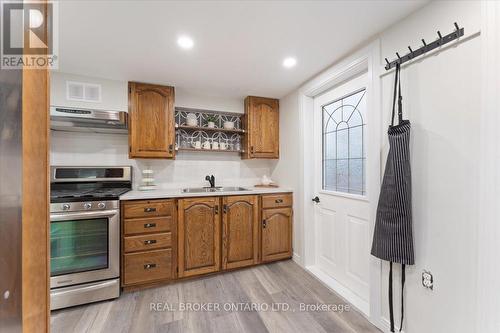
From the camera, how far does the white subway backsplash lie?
2344mm

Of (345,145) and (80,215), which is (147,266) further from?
(345,145)

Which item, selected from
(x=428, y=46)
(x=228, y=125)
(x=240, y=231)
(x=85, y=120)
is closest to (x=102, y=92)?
(x=85, y=120)

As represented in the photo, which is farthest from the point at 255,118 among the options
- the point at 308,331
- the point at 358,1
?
the point at 308,331

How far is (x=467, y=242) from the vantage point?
110 cm

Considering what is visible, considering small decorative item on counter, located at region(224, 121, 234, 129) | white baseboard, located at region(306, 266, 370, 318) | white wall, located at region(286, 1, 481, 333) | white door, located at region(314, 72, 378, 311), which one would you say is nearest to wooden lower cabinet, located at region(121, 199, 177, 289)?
small decorative item on counter, located at region(224, 121, 234, 129)

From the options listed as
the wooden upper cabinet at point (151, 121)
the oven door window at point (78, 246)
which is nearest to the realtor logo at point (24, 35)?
the oven door window at point (78, 246)

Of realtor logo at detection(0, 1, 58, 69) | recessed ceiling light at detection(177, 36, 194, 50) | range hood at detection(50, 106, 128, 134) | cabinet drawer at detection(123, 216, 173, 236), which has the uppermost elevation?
recessed ceiling light at detection(177, 36, 194, 50)

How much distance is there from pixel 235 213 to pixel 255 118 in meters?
1.31

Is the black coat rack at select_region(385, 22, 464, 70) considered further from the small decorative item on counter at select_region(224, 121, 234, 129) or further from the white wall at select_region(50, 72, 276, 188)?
the white wall at select_region(50, 72, 276, 188)

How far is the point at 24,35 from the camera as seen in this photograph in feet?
1.60

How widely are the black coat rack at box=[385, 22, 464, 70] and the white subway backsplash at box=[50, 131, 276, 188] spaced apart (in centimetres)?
205

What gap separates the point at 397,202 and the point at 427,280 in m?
0.49

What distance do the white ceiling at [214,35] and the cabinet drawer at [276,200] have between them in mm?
1396

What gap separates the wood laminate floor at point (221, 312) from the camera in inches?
62.4
